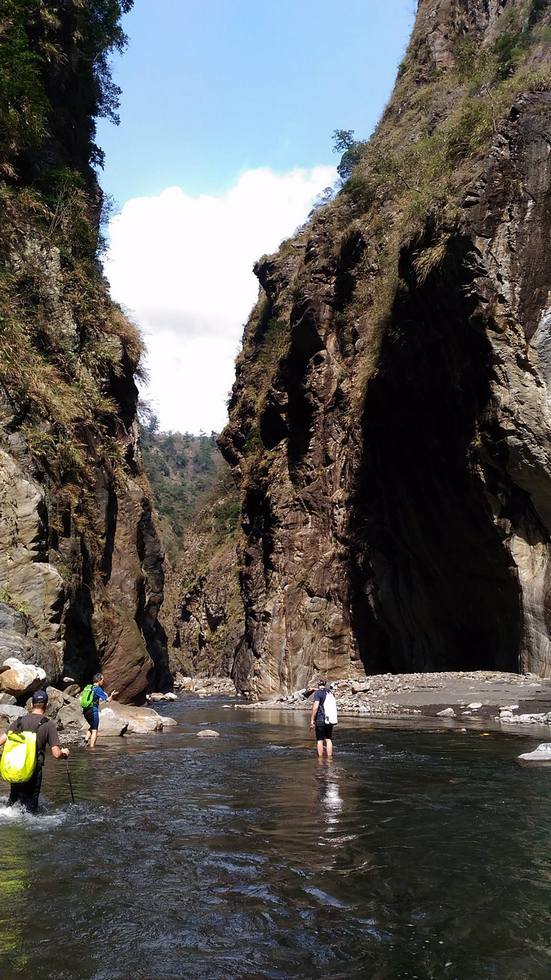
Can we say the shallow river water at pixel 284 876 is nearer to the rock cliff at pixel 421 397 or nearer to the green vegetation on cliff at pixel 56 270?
the green vegetation on cliff at pixel 56 270

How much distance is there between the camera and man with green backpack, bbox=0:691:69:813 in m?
7.23

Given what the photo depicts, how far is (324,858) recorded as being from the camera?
575cm

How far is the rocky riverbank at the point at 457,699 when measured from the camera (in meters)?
15.4

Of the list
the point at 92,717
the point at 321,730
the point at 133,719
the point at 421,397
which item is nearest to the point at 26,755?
the point at 321,730

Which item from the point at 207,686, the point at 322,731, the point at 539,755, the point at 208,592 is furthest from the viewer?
the point at 208,592

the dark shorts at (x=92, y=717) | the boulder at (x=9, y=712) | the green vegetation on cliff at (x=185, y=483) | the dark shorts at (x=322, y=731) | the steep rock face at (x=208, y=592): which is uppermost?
the green vegetation on cliff at (x=185, y=483)

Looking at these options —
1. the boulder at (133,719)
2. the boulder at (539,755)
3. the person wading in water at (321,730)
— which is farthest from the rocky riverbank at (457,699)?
the boulder at (133,719)

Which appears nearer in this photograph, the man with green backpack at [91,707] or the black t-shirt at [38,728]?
the black t-shirt at [38,728]

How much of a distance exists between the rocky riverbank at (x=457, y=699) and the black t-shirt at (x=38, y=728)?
9.18 metres

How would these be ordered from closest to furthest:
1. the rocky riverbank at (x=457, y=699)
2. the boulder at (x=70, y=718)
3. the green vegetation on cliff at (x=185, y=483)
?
the boulder at (x=70, y=718)
the rocky riverbank at (x=457, y=699)
the green vegetation on cliff at (x=185, y=483)

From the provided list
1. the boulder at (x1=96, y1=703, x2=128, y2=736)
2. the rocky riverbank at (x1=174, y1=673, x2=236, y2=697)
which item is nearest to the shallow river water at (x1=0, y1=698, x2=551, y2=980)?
the boulder at (x1=96, y1=703, x2=128, y2=736)

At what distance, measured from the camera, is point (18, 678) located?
498 inches

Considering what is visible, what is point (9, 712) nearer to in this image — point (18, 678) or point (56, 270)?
point (18, 678)

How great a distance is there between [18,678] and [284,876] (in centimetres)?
865
